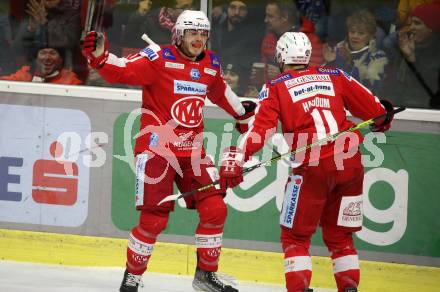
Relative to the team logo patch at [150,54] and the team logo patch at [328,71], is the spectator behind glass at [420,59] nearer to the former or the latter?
the team logo patch at [328,71]

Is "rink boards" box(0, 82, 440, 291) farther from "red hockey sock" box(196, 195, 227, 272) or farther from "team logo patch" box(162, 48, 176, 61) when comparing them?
"team logo patch" box(162, 48, 176, 61)

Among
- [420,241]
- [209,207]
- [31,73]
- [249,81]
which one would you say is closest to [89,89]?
[31,73]

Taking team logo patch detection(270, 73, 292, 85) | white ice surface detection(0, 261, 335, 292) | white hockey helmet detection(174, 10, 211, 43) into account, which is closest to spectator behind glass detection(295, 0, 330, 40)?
white hockey helmet detection(174, 10, 211, 43)

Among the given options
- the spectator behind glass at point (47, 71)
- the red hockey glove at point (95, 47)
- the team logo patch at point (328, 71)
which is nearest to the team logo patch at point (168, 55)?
the red hockey glove at point (95, 47)

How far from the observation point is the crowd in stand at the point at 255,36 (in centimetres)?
697

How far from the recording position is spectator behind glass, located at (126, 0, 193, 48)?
287 inches

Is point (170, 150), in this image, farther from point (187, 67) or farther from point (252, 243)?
point (252, 243)

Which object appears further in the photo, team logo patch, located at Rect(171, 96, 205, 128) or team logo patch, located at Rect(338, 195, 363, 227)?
team logo patch, located at Rect(171, 96, 205, 128)

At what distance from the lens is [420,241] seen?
6.93m

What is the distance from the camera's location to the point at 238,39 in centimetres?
722

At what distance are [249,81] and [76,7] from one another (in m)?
1.22

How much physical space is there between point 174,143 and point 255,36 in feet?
4.07

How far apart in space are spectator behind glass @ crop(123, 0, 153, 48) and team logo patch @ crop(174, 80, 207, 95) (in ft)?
4.02

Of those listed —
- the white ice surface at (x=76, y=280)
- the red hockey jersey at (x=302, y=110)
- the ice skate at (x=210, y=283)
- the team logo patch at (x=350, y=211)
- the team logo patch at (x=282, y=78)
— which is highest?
the team logo patch at (x=282, y=78)
